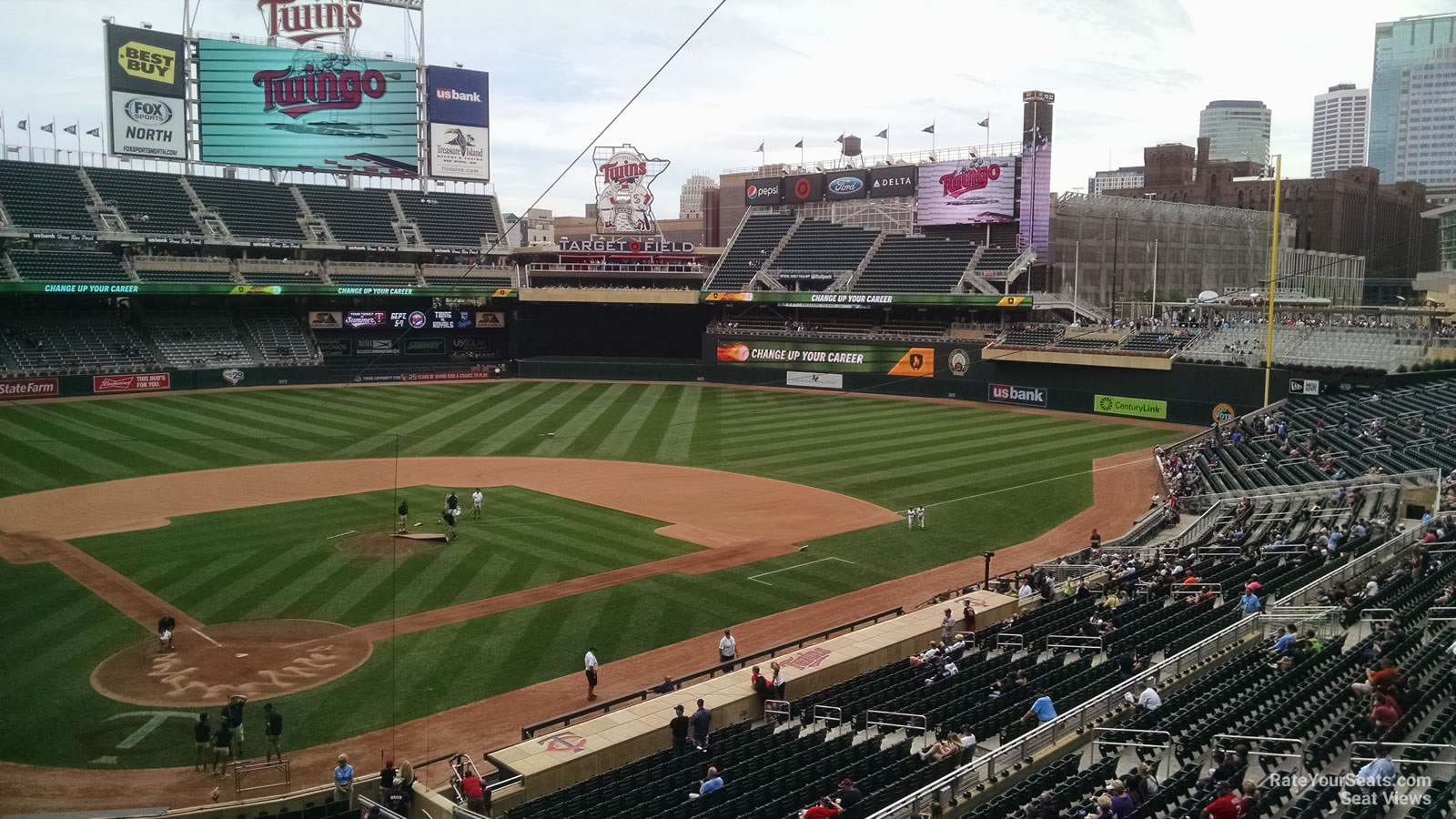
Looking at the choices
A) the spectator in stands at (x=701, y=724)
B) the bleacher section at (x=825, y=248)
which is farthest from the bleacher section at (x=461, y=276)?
the spectator in stands at (x=701, y=724)

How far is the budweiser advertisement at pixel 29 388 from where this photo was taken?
4478 cm

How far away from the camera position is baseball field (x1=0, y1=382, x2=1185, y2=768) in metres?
16.2

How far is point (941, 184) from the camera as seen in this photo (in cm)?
6044

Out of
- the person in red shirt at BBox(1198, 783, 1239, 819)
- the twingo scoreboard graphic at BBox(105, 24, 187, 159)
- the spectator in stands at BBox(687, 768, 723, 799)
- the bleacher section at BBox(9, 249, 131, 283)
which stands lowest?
the spectator in stands at BBox(687, 768, 723, 799)

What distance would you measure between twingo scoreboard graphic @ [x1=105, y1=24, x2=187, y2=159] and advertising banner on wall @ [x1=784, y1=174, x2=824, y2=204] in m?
36.4

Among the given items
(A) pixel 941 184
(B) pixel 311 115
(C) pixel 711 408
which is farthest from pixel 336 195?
(A) pixel 941 184

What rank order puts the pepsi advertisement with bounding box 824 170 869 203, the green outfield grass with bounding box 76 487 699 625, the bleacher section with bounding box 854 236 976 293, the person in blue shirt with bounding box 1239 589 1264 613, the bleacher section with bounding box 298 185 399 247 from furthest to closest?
the pepsi advertisement with bounding box 824 170 869 203 → the bleacher section with bounding box 298 185 399 247 → the bleacher section with bounding box 854 236 976 293 → the green outfield grass with bounding box 76 487 699 625 → the person in blue shirt with bounding box 1239 589 1264 613

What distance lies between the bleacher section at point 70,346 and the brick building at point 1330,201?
83.7 metres

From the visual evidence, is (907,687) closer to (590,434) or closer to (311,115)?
(590,434)

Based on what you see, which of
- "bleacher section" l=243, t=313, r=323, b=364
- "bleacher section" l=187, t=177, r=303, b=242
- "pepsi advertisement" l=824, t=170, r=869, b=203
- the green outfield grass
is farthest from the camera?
"pepsi advertisement" l=824, t=170, r=869, b=203

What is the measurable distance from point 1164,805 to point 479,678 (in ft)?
36.2

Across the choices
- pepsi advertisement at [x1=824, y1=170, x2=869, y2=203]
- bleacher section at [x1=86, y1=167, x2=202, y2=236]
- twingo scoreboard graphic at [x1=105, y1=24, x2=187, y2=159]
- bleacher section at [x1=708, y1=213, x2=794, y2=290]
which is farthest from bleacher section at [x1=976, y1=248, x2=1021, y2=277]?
twingo scoreboard graphic at [x1=105, y1=24, x2=187, y2=159]

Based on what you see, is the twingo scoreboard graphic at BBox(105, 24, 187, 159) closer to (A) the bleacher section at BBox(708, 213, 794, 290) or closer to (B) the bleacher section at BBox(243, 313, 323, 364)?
(B) the bleacher section at BBox(243, 313, 323, 364)

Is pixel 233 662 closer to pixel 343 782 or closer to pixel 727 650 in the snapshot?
pixel 343 782
